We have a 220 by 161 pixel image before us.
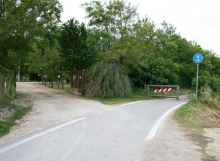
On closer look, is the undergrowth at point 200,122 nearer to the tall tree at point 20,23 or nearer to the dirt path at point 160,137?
the dirt path at point 160,137

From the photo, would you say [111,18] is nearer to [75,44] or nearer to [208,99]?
[75,44]

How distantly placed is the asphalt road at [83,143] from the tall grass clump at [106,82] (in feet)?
24.1

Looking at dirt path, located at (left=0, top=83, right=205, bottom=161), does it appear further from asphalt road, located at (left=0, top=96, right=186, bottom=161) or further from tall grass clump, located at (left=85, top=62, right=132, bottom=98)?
tall grass clump, located at (left=85, top=62, right=132, bottom=98)

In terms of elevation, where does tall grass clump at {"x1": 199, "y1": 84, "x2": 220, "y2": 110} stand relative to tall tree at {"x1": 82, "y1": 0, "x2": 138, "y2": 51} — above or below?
below

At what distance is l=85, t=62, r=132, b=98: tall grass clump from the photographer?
14.5m

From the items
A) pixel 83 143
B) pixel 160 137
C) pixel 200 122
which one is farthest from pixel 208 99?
pixel 83 143

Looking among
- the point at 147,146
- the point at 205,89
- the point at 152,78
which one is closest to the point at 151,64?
the point at 152,78

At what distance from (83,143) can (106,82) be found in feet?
31.7

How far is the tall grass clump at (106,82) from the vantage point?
47.6ft

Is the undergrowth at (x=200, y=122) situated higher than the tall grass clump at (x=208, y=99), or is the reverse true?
the tall grass clump at (x=208, y=99)

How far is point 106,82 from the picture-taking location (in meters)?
14.6

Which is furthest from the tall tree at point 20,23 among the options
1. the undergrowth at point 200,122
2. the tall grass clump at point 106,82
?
the undergrowth at point 200,122

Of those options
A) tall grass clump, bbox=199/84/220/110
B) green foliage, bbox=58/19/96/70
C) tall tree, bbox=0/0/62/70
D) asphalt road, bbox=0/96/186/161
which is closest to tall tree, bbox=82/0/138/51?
green foliage, bbox=58/19/96/70

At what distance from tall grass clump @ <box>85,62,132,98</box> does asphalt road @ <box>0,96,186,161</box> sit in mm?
7361
